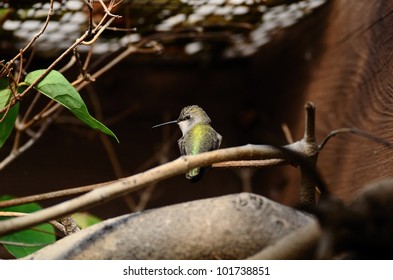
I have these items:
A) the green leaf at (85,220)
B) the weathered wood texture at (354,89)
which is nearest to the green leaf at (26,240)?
the green leaf at (85,220)

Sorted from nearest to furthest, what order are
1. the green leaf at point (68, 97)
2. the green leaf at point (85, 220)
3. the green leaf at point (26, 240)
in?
the green leaf at point (68, 97)
the green leaf at point (26, 240)
the green leaf at point (85, 220)

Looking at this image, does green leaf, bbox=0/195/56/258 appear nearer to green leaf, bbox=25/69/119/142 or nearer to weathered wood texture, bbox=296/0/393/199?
green leaf, bbox=25/69/119/142

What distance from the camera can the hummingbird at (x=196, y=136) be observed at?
715 millimetres

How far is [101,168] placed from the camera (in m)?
1.28

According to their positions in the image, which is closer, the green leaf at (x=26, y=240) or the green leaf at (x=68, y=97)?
the green leaf at (x=68, y=97)

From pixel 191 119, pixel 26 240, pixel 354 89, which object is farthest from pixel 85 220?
pixel 354 89

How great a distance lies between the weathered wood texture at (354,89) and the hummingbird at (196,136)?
26 cm

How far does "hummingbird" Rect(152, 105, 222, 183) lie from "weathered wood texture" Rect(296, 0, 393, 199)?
0.26 metres

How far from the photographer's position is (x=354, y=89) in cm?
103

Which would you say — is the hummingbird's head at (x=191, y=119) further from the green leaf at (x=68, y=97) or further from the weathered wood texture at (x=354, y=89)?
the weathered wood texture at (x=354, y=89)

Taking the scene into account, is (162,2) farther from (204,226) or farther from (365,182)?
(204,226)
